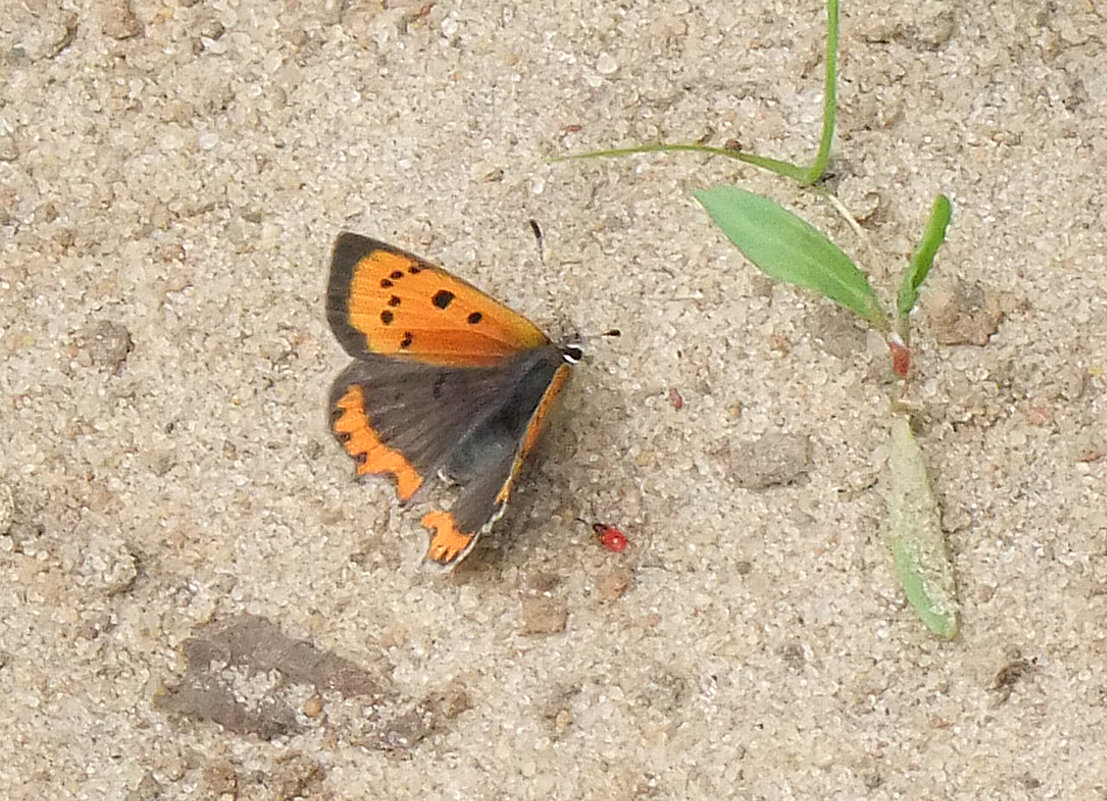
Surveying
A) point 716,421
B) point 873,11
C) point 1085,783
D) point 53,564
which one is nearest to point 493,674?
point 716,421

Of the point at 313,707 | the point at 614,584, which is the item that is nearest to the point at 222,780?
the point at 313,707

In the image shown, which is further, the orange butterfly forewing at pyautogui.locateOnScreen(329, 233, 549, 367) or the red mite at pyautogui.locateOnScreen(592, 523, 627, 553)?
the red mite at pyautogui.locateOnScreen(592, 523, 627, 553)

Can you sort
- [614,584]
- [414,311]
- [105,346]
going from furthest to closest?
1. [105,346]
2. [614,584]
3. [414,311]

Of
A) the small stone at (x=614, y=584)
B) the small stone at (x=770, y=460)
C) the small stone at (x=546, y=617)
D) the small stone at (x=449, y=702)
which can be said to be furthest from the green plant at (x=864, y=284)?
the small stone at (x=449, y=702)

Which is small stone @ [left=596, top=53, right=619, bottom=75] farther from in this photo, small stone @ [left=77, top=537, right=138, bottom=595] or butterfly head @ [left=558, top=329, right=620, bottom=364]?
small stone @ [left=77, top=537, right=138, bottom=595]

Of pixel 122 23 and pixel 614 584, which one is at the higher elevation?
pixel 122 23

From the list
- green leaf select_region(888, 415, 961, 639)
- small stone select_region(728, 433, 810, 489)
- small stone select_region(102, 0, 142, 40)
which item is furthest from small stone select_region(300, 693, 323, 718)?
small stone select_region(102, 0, 142, 40)

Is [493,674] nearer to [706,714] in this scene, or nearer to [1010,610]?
[706,714]

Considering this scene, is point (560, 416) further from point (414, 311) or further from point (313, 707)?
point (313, 707)
